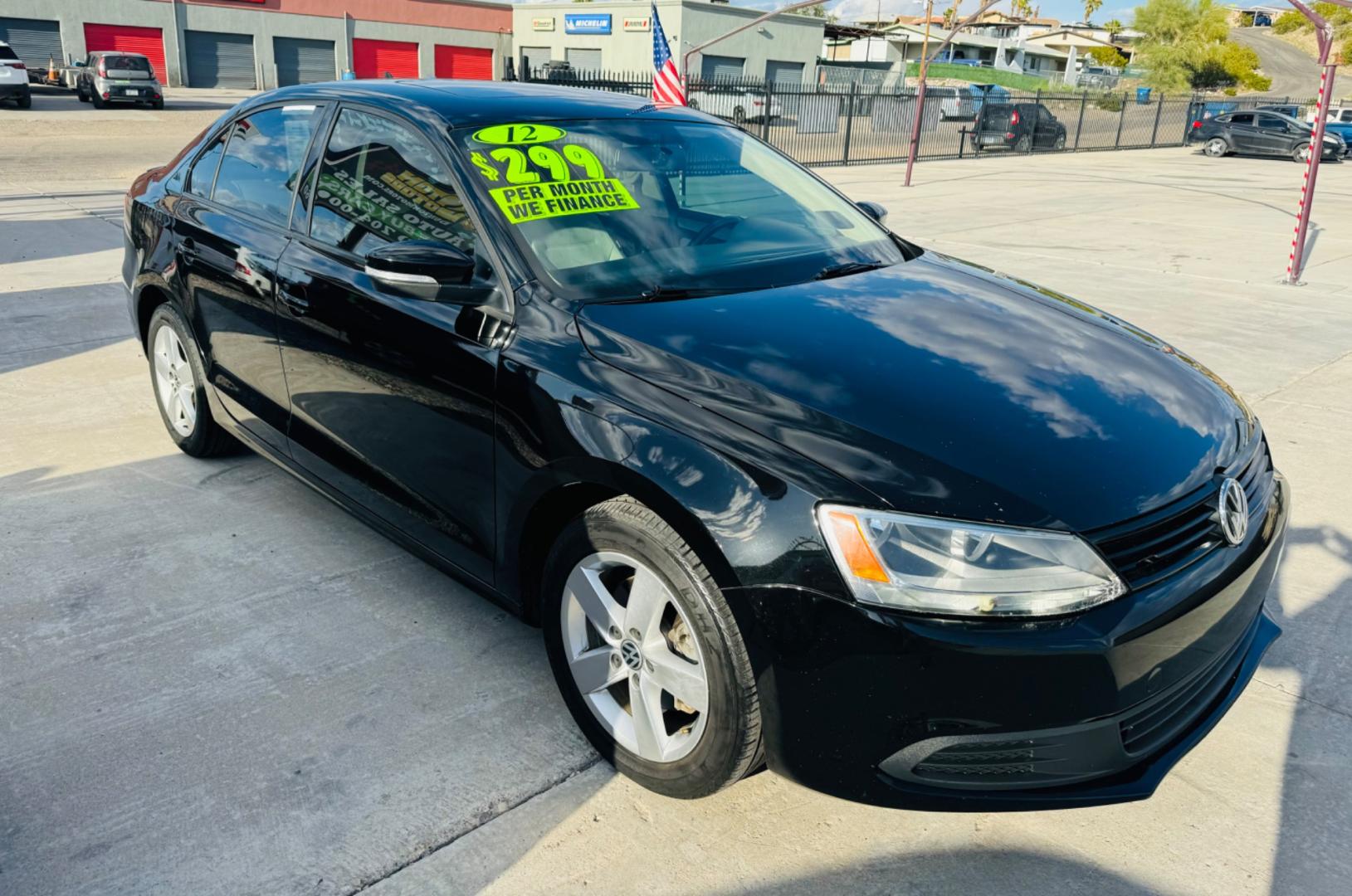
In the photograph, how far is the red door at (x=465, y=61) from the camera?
5641 cm

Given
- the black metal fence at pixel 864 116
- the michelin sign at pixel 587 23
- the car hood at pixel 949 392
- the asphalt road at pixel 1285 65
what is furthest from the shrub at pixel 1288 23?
the car hood at pixel 949 392

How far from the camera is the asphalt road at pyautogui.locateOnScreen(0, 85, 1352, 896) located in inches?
96.6

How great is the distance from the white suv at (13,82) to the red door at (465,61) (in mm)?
27217

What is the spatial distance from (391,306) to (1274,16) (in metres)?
175

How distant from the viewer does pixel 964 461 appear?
2295mm

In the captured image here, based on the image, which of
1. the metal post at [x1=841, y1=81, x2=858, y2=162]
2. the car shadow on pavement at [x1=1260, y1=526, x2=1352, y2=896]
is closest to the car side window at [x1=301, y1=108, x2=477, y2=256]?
the car shadow on pavement at [x1=1260, y1=526, x2=1352, y2=896]

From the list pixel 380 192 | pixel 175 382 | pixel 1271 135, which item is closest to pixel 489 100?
pixel 380 192

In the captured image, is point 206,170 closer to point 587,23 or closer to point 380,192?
point 380,192

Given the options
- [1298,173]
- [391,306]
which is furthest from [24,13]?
[391,306]

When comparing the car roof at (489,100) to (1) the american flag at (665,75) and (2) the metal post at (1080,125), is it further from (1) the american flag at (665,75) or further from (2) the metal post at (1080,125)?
(2) the metal post at (1080,125)

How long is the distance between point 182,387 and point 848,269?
121 inches

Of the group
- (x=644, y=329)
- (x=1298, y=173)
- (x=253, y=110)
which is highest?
(x=253, y=110)

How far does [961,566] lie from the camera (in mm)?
2127

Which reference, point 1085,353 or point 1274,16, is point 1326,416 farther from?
point 1274,16
